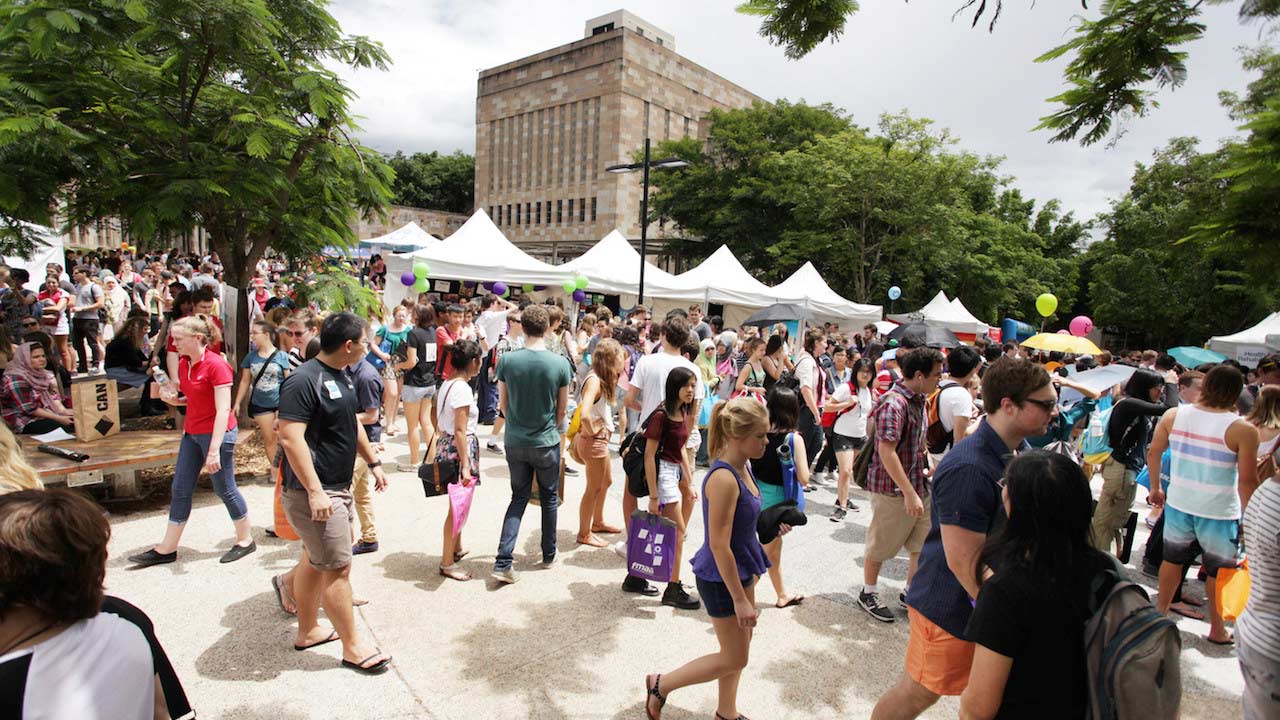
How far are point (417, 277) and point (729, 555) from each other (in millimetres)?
12570

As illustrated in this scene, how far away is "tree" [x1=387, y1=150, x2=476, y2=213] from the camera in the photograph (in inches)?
2859

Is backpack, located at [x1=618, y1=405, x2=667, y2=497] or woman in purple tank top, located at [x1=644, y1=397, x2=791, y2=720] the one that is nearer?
woman in purple tank top, located at [x1=644, y1=397, x2=791, y2=720]

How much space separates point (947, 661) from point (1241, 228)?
2391 millimetres

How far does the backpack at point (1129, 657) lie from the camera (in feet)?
4.89

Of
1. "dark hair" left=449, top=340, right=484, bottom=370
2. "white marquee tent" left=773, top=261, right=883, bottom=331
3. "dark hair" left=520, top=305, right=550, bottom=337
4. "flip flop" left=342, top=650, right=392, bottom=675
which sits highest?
"white marquee tent" left=773, top=261, right=883, bottom=331

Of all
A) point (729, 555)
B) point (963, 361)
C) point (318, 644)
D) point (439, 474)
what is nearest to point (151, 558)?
point (318, 644)

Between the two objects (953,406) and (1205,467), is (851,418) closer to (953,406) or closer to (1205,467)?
(953,406)

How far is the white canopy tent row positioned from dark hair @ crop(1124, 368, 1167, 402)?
1917 centimetres

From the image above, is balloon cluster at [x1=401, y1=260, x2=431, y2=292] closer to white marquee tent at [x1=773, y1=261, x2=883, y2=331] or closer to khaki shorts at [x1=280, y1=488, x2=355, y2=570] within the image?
white marquee tent at [x1=773, y1=261, x2=883, y2=331]

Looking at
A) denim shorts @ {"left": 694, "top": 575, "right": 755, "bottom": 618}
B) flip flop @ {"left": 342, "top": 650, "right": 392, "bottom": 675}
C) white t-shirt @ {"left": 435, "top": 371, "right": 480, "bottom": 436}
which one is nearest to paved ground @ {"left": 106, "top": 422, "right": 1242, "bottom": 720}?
flip flop @ {"left": 342, "top": 650, "right": 392, "bottom": 675}

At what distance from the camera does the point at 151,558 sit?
4355mm

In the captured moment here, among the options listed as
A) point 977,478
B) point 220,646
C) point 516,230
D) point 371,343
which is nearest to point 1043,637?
point 977,478

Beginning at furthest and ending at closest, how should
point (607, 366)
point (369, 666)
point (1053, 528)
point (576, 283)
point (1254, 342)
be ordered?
point (1254, 342) < point (576, 283) < point (607, 366) < point (369, 666) < point (1053, 528)

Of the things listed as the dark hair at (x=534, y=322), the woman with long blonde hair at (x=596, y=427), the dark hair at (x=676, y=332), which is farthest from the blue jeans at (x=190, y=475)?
the dark hair at (x=676, y=332)
